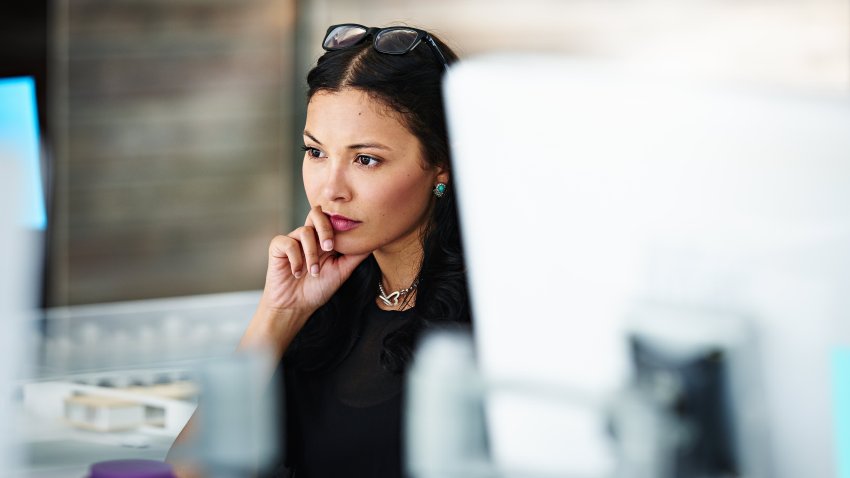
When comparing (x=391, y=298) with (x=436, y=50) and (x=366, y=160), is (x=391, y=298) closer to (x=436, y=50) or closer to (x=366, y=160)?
(x=366, y=160)

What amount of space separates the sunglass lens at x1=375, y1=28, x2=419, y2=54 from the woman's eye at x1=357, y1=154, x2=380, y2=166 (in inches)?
6.9

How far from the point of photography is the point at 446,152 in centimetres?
147

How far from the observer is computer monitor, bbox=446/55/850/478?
2.53 ft

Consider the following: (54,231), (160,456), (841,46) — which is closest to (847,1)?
(841,46)

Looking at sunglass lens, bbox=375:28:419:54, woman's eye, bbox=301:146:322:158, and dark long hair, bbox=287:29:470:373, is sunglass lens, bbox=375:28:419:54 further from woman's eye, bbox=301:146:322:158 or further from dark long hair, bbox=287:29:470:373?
woman's eye, bbox=301:146:322:158

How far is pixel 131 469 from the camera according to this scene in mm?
822

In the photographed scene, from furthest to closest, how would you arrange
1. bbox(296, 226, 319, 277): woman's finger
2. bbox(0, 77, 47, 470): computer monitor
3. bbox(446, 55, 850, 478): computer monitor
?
bbox(296, 226, 319, 277): woman's finger < bbox(0, 77, 47, 470): computer monitor < bbox(446, 55, 850, 478): computer monitor

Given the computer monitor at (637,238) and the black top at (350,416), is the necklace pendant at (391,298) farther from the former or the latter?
the computer monitor at (637,238)

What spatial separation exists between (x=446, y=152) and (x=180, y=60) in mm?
2980

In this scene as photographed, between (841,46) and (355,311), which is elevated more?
(841,46)

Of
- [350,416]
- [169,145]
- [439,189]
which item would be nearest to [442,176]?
[439,189]

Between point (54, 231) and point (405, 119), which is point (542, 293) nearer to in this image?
point (405, 119)

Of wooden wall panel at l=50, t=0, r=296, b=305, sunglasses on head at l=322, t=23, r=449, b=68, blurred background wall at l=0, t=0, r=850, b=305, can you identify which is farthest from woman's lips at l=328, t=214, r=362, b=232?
wooden wall panel at l=50, t=0, r=296, b=305

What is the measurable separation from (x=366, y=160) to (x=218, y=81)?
3020mm
